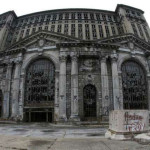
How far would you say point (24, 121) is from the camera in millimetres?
22016

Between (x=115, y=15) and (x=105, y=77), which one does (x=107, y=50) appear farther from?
(x=115, y=15)

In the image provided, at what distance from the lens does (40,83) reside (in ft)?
77.4

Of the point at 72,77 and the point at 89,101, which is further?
the point at 89,101

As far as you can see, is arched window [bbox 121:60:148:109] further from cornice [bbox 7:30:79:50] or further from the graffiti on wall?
the graffiti on wall

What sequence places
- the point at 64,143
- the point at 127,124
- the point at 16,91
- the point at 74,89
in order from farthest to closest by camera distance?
the point at 16,91 → the point at 74,89 → the point at 127,124 → the point at 64,143

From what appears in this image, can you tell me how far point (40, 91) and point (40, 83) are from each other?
1342mm

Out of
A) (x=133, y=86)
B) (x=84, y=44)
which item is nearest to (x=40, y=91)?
(x=84, y=44)

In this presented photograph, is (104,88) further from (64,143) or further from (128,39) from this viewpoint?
(64,143)

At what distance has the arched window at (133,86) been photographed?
23.2m

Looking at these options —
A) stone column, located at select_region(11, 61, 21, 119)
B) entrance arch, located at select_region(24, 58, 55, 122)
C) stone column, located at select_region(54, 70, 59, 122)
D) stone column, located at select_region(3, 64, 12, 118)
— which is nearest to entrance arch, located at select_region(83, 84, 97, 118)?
stone column, located at select_region(54, 70, 59, 122)

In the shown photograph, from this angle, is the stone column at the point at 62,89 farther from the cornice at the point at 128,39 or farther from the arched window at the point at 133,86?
the arched window at the point at 133,86

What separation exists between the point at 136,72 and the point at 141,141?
65.4ft

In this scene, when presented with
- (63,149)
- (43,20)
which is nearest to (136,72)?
(63,149)

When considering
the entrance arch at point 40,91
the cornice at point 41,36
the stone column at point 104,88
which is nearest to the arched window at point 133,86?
the stone column at point 104,88
